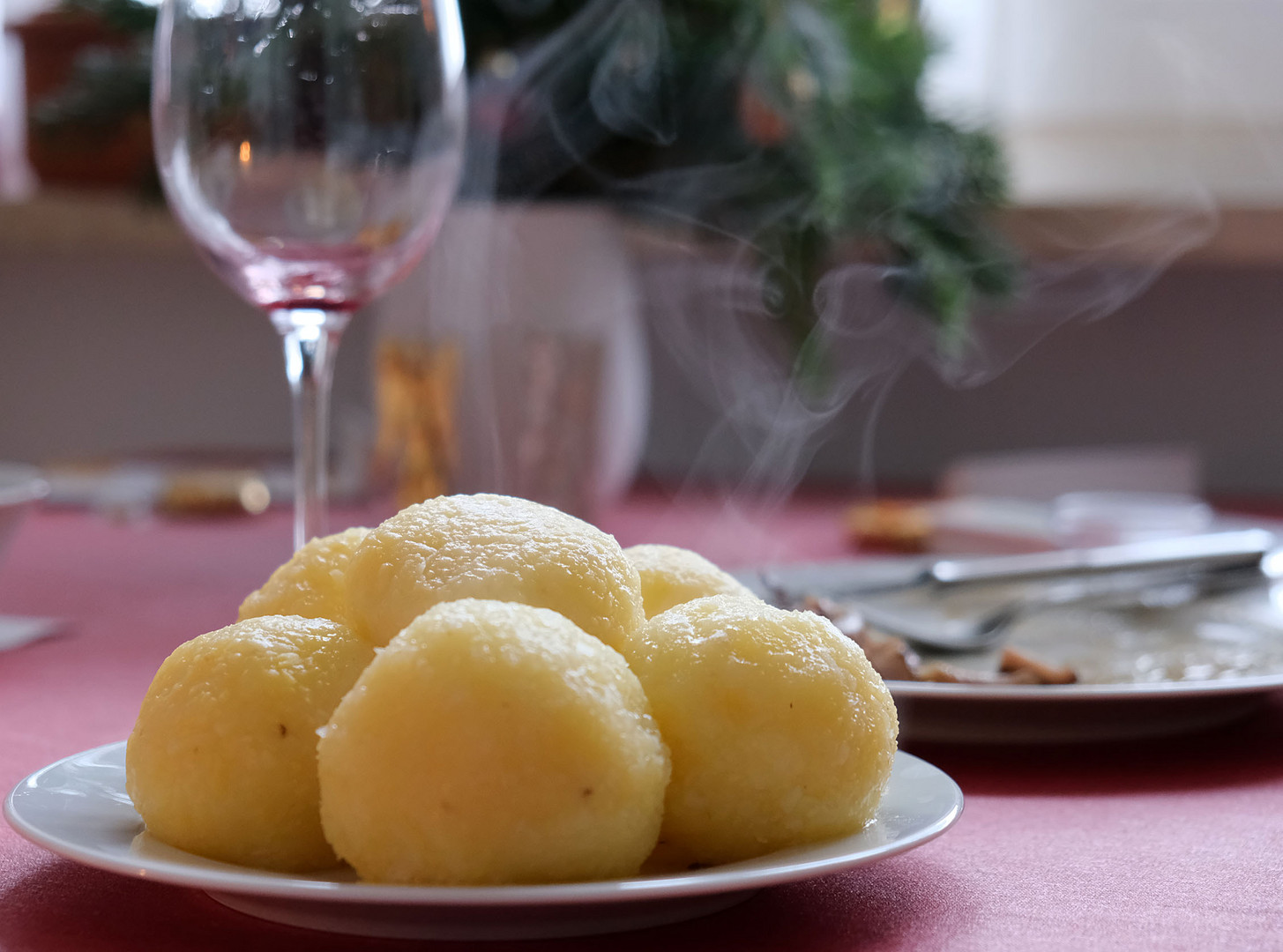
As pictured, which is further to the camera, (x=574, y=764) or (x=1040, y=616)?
(x=1040, y=616)

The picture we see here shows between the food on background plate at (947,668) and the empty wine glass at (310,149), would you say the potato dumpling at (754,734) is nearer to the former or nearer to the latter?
the food on background plate at (947,668)

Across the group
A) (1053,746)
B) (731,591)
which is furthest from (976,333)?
(731,591)

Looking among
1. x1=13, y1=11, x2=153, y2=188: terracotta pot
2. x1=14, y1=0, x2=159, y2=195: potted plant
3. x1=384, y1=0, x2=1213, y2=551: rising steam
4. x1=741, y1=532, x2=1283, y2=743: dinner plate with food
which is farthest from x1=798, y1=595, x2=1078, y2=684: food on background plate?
x1=13, y1=11, x2=153, y2=188: terracotta pot

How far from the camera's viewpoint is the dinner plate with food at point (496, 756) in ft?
0.95

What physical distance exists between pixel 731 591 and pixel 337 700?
0.39 feet

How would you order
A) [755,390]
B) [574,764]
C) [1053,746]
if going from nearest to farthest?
[574,764] → [1053,746] → [755,390]

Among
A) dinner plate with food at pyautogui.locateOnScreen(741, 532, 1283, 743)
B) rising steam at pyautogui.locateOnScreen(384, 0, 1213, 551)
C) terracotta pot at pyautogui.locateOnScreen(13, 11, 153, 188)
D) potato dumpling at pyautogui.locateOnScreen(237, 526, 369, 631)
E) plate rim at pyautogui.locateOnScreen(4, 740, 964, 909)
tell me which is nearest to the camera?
plate rim at pyautogui.locateOnScreen(4, 740, 964, 909)

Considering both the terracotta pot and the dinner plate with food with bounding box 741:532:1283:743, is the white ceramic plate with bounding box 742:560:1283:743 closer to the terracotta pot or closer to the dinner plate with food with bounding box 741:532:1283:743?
the dinner plate with food with bounding box 741:532:1283:743

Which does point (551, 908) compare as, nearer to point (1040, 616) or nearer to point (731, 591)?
point (731, 591)

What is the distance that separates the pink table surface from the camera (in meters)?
0.32

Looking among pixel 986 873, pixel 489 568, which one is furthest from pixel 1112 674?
pixel 489 568

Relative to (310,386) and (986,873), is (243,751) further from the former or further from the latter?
(310,386)

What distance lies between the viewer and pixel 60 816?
1.13 ft

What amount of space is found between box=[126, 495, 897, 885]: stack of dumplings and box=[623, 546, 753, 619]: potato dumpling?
3cm
